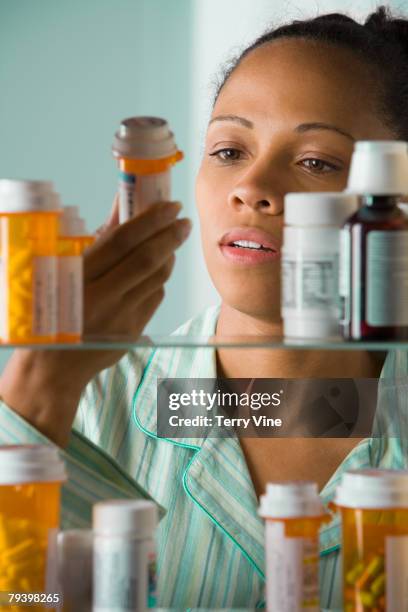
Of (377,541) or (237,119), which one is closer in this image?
(377,541)

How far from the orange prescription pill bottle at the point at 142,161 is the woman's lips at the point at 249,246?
177 millimetres

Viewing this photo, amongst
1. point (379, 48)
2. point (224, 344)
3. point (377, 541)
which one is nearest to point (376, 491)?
point (377, 541)

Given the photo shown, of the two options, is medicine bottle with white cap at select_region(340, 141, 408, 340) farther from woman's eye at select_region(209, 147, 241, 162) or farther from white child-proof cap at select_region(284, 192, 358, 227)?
woman's eye at select_region(209, 147, 241, 162)

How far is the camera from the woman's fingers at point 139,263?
744 mm

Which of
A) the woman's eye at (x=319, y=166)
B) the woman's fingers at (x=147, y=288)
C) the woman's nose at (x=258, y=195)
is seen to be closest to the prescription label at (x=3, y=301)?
the woman's fingers at (x=147, y=288)

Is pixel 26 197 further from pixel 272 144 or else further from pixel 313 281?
pixel 272 144

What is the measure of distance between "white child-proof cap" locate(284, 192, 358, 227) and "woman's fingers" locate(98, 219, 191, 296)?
0.35ft

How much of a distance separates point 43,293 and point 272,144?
1.24 ft

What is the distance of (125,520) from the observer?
68 cm

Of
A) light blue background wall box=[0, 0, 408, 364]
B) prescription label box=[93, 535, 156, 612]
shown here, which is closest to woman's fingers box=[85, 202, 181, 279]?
prescription label box=[93, 535, 156, 612]

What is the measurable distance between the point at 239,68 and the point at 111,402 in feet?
1.38

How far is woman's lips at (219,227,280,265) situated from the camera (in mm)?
896

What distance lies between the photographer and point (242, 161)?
101 cm

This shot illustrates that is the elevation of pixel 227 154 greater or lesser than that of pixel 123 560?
greater
